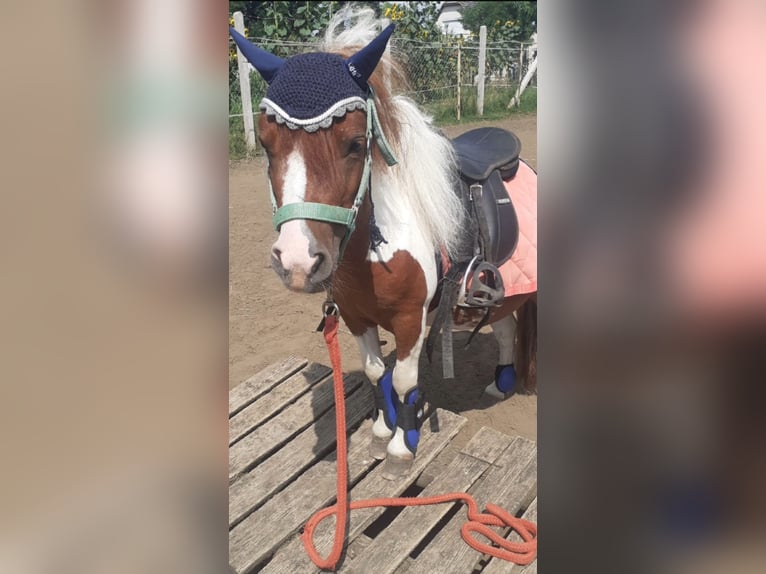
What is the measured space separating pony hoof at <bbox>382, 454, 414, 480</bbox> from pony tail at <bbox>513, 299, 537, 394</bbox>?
34.5 inches

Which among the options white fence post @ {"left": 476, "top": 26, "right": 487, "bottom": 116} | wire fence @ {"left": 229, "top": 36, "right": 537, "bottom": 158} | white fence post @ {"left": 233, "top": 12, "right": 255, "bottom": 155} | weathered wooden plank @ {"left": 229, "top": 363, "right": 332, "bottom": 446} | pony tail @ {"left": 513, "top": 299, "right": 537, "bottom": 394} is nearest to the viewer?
weathered wooden plank @ {"left": 229, "top": 363, "right": 332, "bottom": 446}

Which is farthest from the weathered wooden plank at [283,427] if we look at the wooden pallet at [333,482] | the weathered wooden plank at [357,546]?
the weathered wooden plank at [357,546]

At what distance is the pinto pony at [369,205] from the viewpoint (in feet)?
4.06

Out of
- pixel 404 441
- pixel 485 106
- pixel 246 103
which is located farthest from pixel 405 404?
pixel 485 106

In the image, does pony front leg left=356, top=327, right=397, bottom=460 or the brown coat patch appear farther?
pony front leg left=356, top=327, right=397, bottom=460

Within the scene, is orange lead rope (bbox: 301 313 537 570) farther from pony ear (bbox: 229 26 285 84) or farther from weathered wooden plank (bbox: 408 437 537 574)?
pony ear (bbox: 229 26 285 84)

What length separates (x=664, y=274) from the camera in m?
0.32

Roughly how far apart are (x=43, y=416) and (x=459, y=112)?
33.1 feet

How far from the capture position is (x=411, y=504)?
5.90ft

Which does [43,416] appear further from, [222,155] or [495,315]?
[495,315]

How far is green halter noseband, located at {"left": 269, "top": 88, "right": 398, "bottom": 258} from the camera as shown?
122 cm

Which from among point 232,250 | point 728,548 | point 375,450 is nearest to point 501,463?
point 375,450

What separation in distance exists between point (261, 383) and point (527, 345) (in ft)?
4.13

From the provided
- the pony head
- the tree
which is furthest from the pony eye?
the tree
